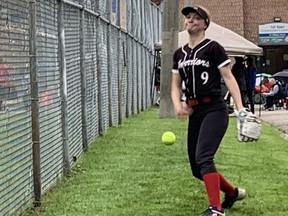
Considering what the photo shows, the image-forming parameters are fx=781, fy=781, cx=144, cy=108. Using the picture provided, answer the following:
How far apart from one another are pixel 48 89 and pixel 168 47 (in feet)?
→ 43.2

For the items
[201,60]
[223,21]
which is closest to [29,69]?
[201,60]

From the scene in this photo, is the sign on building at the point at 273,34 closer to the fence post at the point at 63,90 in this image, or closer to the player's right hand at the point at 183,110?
the fence post at the point at 63,90

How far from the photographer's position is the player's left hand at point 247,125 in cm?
729

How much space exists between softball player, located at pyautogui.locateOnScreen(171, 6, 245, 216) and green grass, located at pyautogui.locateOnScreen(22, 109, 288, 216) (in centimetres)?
57

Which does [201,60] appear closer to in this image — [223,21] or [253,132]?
[253,132]

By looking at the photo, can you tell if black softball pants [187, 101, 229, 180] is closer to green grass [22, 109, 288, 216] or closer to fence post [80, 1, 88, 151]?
green grass [22, 109, 288, 216]

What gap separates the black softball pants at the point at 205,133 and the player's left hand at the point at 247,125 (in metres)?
0.25

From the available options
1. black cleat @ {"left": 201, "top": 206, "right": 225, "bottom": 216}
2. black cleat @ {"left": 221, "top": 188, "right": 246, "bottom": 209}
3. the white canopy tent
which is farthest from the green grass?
the white canopy tent

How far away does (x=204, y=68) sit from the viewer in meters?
7.00

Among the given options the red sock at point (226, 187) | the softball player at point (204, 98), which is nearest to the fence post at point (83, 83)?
the red sock at point (226, 187)

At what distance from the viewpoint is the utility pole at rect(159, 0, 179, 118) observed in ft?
70.5

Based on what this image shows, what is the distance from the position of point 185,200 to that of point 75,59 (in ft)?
13.2

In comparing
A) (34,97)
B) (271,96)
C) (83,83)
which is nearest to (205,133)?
(34,97)

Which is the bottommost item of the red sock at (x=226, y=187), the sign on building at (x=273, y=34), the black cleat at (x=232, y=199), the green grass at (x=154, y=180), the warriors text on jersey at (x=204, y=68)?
the green grass at (x=154, y=180)
